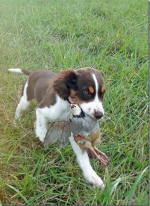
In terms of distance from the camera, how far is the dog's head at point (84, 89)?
8.23 ft

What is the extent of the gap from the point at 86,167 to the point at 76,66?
1833 millimetres

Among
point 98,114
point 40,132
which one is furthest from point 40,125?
point 98,114

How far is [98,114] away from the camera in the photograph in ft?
7.95

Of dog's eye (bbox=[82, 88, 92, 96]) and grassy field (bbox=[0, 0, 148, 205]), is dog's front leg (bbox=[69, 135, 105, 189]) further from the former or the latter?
dog's eye (bbox=[82, 88, 92, 96])

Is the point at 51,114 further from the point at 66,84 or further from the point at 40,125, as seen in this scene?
the point at 66,84

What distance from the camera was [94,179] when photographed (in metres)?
2.42

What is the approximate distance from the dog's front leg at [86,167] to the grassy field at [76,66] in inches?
2.3

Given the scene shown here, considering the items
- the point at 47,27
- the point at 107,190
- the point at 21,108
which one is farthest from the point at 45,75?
the point at 47,27

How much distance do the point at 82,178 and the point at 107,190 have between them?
45 cm

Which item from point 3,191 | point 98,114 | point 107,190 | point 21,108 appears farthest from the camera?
point 21,108

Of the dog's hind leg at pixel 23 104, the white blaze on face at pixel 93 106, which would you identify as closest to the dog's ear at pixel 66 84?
the white blaze on face at pixel 93 106

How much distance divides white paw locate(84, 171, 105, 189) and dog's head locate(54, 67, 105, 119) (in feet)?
1.58

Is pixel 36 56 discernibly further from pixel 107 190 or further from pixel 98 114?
pixel 107 190

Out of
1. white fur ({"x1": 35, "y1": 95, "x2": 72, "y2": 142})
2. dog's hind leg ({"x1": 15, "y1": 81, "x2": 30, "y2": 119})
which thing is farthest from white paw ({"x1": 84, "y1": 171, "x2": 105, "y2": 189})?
dog's hind leg ({"x1": 15, "y1": 81, "x2": 30, "y2": 119})
